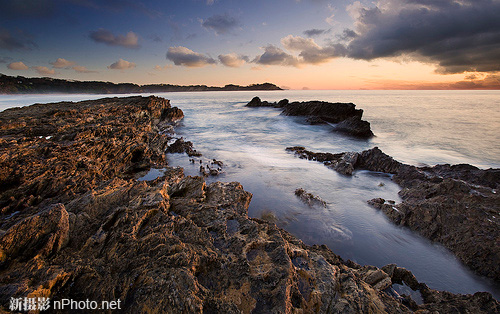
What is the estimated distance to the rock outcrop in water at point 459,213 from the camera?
5.73 metres

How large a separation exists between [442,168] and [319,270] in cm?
1220

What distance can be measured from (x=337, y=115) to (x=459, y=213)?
3064 cm

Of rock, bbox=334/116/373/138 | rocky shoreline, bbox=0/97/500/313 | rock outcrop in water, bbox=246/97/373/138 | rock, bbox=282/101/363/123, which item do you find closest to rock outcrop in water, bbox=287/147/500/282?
rocky shoreline, bbox=0/97/500/313

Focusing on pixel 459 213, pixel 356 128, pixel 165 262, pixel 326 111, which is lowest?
pixel 459 213

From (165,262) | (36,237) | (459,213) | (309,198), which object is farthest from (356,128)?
(36,237)

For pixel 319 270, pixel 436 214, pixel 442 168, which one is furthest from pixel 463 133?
pixel 319 270

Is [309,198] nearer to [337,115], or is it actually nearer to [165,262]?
[165,262]

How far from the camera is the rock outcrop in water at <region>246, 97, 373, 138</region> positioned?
2535 cm

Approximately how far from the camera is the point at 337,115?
114 ft

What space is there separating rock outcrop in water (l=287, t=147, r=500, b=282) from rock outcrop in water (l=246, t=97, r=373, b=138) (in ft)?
50.3

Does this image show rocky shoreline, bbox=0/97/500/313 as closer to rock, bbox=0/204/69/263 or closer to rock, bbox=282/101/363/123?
rock, bbox=0/204/69/263

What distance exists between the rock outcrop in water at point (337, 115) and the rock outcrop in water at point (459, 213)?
15344 millimetres

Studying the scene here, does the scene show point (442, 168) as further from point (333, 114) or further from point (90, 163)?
point (333, 114)

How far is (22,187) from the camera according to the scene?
567 centimetres
